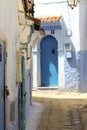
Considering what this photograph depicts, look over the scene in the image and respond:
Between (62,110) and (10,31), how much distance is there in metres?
6.75

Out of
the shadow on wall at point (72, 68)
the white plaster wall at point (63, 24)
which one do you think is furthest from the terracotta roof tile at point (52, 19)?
the shadow on wall at point (72, 68)

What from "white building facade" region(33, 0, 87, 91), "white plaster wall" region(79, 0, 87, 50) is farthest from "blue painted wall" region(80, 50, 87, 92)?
"white plaster wall" region(79, 0, 87, 50)

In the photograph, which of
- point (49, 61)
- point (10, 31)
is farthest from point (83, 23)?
point (10, 31)

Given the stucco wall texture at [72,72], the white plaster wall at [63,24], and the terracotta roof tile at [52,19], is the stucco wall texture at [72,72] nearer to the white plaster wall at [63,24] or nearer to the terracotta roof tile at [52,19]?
the white plaster wall at [63,24]

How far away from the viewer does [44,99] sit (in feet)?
53.5

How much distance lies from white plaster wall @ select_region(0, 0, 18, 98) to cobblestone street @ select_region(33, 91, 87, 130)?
3.17 metres

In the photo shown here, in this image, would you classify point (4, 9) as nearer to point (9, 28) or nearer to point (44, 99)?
point (9, 28)

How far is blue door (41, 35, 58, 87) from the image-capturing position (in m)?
19.3

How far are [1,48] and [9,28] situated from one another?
2.61 feet

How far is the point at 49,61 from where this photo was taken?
1942cm

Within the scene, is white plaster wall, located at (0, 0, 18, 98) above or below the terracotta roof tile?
below

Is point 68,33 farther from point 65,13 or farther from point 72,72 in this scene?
point 72,72

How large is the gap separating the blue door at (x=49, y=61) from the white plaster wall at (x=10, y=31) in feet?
38.4

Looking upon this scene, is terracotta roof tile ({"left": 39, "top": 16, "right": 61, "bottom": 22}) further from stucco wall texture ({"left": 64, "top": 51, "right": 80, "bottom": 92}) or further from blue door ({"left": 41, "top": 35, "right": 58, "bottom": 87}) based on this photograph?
stucco wall texture ({"left": 64, "top": 51, "right": 80, "bottom": 92})
